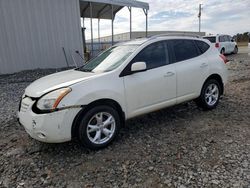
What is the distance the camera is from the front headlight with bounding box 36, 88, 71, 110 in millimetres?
2977

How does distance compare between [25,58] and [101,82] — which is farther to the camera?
[25,58]

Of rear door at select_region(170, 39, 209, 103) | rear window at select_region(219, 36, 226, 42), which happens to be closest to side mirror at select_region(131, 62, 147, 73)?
rear door at select_region(170, 39, 209, 103)

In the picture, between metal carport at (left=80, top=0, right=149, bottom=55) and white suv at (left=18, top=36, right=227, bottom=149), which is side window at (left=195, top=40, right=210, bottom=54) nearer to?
white suv at (left=18, top=36, right=227, bottom=149)

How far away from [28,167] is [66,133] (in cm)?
72

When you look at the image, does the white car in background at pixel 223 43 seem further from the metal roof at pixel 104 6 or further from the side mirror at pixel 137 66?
the side mirror at pixel 137 66

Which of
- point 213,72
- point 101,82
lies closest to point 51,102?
point 101,82

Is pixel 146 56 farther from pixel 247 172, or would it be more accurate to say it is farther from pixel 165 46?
pixel 247 172

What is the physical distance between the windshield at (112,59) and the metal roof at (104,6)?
8.73 meters

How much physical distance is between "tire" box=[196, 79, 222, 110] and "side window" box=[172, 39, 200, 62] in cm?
75

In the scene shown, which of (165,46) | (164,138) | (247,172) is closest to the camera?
(247,172)

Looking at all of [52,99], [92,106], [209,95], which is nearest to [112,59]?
[92,106]

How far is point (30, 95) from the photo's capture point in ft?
10.7

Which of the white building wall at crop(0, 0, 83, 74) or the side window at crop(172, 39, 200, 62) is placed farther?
the white building wall at crop(0, 0, 83, 74)

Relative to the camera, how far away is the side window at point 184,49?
4370mm
